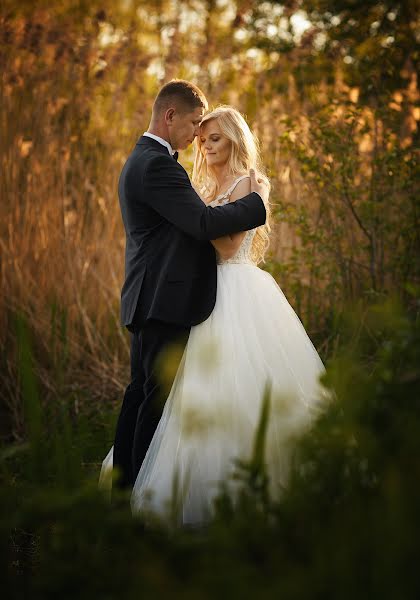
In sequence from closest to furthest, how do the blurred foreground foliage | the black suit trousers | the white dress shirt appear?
the blurred foreground foliage
the black suit trousers
the white dress shirt

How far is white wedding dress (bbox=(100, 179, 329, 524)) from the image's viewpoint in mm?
2375

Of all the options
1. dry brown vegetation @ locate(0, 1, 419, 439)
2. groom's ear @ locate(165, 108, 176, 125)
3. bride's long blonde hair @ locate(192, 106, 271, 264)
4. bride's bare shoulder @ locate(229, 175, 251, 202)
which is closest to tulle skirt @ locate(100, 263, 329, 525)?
bride's bare shoulder @ locate(229, 175, 251, 202)

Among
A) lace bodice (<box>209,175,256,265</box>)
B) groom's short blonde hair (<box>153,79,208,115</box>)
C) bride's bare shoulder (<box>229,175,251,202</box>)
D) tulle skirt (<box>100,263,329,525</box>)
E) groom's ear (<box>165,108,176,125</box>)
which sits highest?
groom's short blonde hair (<box>153,79,208,115</box>)

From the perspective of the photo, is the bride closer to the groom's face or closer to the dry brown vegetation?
the groom's face

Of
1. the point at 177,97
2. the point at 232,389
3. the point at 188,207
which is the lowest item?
the point at 232,389

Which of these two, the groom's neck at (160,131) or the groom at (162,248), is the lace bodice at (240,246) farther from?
the groom's neck at (160,131)

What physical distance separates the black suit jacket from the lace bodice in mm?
121

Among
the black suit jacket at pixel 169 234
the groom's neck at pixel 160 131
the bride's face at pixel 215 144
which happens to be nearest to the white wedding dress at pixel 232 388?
the black suit jacket at pixel 169 234

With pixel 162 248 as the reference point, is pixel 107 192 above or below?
above

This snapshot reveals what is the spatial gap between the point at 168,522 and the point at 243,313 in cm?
156

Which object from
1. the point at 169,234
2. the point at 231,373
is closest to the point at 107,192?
the point at 169,234

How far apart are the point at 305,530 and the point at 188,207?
65.4 inches

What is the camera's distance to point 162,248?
8.68 ft

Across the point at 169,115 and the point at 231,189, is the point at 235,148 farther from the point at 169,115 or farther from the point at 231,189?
the point at 169,115
